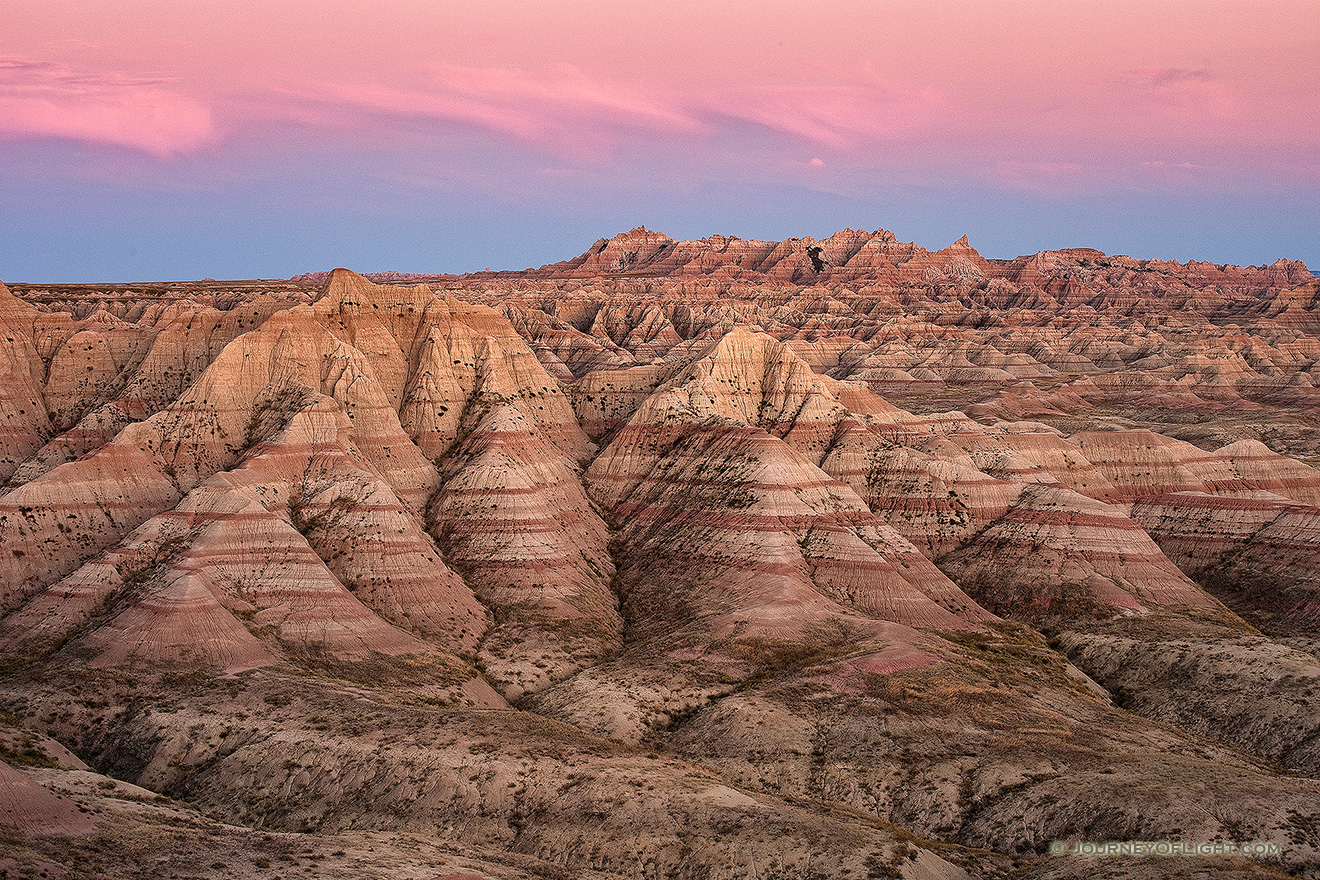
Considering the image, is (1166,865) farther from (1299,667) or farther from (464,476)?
(464,476)

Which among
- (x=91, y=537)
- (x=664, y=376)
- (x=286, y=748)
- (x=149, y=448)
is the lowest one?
(x=286, y=748)

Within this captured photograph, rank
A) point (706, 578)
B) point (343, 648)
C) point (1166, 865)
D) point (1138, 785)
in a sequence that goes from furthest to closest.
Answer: point (706, 578), point (343, 648), point (1138, 785), point (1166, 865)

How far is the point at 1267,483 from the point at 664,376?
77560mm

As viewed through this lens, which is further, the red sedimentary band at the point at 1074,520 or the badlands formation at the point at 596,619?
the red sedimentary band at the point at 1074,520

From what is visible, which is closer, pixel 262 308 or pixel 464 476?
pixel 464 476

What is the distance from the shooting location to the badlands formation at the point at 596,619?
2008 inches

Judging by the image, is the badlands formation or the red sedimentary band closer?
the badlands formation

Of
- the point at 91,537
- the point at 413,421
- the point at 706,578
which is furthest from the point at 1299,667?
the point at 91,537

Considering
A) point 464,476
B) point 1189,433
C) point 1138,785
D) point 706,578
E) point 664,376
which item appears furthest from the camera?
point 1189,433

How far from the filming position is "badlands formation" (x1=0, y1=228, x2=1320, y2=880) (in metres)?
51.0

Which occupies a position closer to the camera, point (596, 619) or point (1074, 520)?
point (596, 619)

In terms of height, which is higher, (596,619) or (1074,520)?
(1074,520)

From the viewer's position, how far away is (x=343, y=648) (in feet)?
242

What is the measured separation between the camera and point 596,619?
88312 mm
